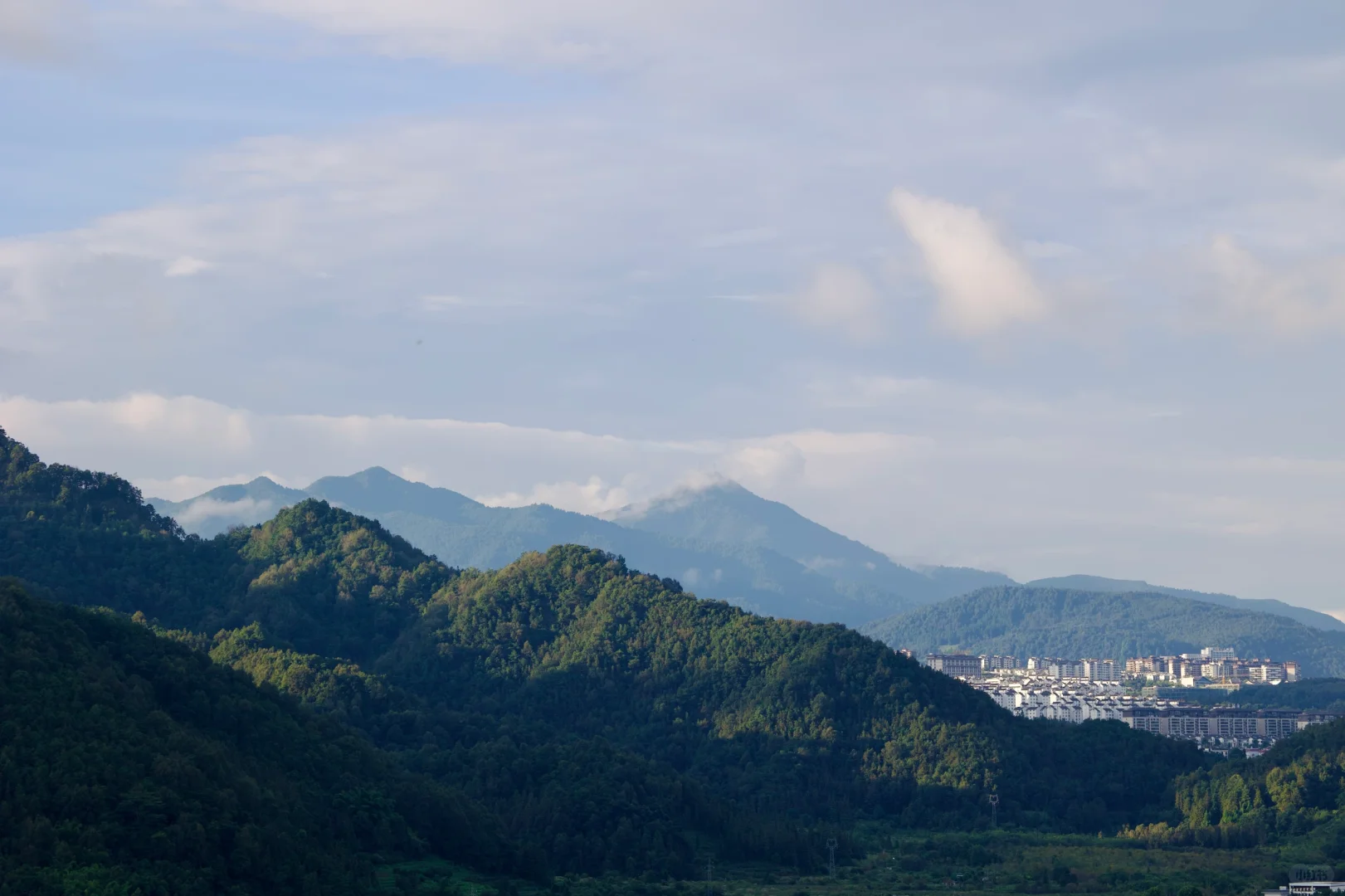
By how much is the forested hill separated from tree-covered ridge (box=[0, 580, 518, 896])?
11.7 metres

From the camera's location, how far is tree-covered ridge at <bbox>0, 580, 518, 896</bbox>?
171 feet

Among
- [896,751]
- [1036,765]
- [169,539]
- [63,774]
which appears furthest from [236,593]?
[63,774]

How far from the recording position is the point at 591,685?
381 feet

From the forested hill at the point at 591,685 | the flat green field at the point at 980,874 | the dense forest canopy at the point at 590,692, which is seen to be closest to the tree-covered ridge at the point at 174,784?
the flat green field at the point at 980,874

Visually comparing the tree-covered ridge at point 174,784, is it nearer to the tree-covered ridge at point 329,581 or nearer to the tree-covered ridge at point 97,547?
the tree-covered ridge at point 97,547

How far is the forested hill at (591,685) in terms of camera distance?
286 ft

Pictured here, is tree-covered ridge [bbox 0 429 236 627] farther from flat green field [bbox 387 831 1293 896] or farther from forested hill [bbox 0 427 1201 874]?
flat green field [bbox 387 831 1293 896]

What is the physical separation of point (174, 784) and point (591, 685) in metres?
61.4

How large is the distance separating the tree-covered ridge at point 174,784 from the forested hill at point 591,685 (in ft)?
38.3

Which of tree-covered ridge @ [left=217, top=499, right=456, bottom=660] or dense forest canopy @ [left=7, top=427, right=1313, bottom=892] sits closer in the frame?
dense forest canopy @ [left=7, top=427, right=1313, bottom=892]

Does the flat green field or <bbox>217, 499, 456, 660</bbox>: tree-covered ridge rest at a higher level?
<bbox>217, 499, 456, 660</bbox>: tree-covered ridge

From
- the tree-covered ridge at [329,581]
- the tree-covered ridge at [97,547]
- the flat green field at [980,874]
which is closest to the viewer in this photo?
the flat green field at [980,874]

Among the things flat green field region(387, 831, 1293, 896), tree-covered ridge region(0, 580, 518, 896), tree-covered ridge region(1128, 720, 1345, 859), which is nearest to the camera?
tree-covered ridge region(0, 580, 518, 896)

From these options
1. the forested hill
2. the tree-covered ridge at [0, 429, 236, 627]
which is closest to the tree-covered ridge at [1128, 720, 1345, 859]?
the forested hill
